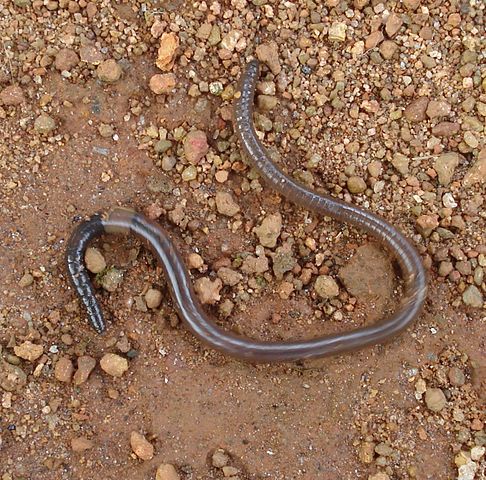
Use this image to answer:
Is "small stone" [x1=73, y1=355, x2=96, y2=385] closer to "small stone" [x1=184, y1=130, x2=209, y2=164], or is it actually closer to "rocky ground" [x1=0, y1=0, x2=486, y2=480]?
"rocky ground" [x1=0, y1=0, x2=486, y2=480]

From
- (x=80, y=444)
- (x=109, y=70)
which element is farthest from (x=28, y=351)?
A: (x=109, y=70)

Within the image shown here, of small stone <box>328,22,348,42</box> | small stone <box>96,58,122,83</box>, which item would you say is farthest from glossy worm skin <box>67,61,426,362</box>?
small stone <box>96,58,122,83</box>

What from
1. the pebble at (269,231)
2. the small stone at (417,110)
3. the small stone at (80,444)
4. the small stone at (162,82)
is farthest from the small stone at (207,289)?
the small stone at (417,110)

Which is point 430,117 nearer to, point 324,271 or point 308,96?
point 308,96

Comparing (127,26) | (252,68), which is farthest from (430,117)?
(127,26)

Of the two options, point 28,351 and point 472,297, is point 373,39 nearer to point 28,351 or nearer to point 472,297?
point 472,297

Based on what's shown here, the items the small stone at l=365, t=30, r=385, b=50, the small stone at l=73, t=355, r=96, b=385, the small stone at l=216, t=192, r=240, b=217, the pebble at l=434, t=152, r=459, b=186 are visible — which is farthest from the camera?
the small stone at l=365, t=30, r=385, b=50
